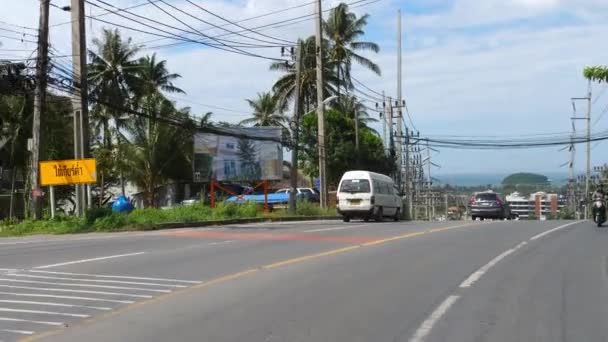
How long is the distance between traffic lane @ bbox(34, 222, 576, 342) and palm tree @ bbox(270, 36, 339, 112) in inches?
1576

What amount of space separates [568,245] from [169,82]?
46.0 m

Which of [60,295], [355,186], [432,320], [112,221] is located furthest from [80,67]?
[432,320]

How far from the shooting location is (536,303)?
10203 millimetres

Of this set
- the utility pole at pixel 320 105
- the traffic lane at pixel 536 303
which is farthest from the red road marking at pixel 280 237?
the utility pole at pixel 320 105

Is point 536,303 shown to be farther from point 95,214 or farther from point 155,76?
point 155,76

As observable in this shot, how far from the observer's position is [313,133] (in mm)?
59281

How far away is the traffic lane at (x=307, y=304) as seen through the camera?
8.15 m

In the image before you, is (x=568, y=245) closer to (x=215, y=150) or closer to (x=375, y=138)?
(x=215, y=150)

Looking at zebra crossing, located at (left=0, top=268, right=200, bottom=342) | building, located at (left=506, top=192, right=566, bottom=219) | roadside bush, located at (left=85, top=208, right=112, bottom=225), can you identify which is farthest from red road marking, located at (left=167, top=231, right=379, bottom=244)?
building, located at (left=506, top=192, right=566, bottom=219)

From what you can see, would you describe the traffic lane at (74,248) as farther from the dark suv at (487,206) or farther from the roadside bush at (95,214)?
the dark suv at (487,206)

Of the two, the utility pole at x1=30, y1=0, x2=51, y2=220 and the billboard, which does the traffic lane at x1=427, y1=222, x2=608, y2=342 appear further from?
the billboard

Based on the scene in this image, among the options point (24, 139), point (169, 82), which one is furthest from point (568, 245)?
point (169, 82)

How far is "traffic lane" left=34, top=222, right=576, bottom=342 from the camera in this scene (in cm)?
815

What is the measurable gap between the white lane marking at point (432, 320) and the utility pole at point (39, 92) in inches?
795
